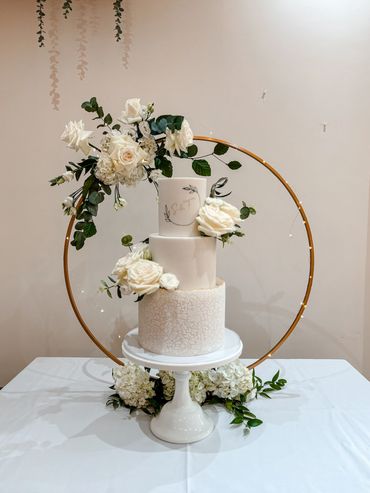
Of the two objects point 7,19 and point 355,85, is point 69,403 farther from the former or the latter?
point 355,85

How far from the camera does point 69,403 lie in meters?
1.17

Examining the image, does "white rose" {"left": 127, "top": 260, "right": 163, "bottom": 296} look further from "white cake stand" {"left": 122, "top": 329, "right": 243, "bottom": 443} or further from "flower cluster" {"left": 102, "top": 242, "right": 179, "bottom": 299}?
"white cake stand" {"left": 122, "top": 329, "right": 243, "bottom": 443}

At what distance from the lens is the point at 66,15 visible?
149cm

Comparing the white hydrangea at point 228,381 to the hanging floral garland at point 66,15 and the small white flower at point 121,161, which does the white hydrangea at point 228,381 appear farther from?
the hanging floral garland at point 66,15

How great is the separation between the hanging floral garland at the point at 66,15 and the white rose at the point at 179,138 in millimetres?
801

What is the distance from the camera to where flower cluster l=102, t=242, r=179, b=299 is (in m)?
0.91

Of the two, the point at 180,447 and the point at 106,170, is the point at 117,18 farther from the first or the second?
the point at 180,447

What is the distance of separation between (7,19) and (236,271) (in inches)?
57.0

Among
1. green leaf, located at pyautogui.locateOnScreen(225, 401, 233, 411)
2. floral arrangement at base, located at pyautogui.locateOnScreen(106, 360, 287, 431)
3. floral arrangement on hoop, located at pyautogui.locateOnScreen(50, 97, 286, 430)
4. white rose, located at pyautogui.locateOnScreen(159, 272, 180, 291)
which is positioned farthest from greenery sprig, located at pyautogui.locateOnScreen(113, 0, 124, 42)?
green leaf, located at pyautogui.locateOnScreen(225, 401, 233, 411)

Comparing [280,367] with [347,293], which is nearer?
[280,367]

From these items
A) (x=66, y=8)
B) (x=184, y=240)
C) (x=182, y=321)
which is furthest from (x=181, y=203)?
(x=66, y=8)

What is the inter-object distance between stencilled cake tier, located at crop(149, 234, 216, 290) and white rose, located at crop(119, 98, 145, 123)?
1.05ft

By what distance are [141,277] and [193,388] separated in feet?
1.49

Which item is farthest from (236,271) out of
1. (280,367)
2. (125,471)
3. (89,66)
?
(89,66)
